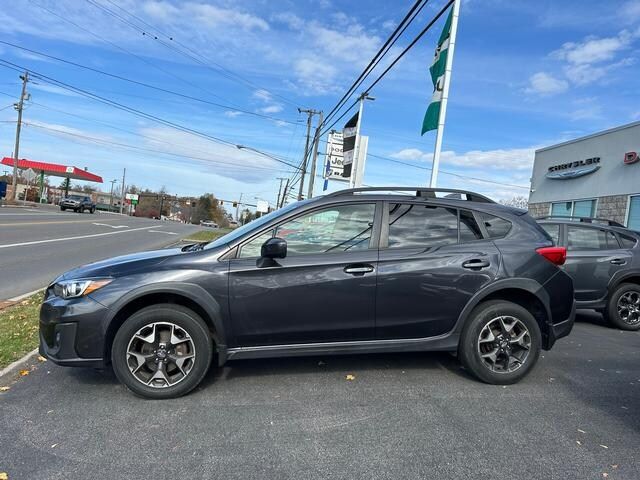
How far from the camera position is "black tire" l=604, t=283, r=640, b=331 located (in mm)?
7219

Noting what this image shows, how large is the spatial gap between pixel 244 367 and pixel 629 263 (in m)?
6.23

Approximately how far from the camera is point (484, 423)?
356cm

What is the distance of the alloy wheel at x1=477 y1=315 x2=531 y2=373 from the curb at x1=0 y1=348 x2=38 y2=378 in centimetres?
428

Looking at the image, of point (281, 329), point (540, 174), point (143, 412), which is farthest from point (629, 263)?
point (540, 174)

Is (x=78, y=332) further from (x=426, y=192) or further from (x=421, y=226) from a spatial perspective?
(x=426, y=192)

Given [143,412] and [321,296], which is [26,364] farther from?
[321,296]

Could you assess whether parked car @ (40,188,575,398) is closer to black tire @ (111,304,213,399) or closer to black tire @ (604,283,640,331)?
black tire @ (111,304,213,399)

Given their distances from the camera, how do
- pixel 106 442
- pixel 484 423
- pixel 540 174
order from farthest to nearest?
1. pixel 540 174
2. pixel 484 423
3. pixel 106 442

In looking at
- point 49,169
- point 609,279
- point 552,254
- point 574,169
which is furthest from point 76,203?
point 552,254

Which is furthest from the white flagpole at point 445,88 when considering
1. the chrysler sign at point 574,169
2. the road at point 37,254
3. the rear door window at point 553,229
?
the chrysler sign at point 574,169

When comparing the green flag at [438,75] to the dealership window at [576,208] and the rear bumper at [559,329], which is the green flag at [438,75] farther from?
the dealership window at [576,208]

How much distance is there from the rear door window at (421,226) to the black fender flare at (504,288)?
1.76 ft

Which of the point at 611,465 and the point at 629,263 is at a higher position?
the point at 629,263

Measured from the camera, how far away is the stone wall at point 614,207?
17.2 meters
